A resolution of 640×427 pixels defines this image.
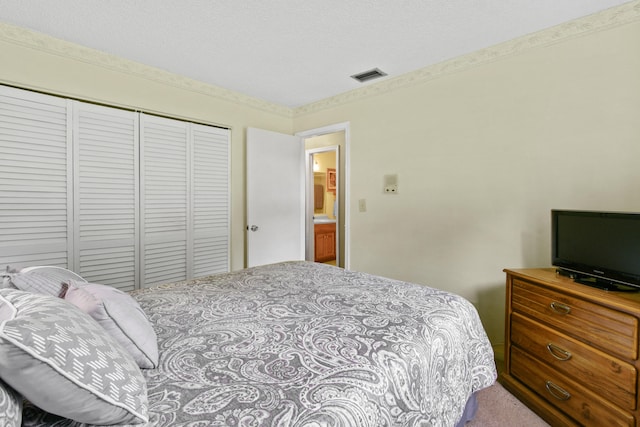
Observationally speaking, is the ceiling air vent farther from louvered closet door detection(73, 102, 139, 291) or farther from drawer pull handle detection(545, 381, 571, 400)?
drawer pull handle detection(545, 381, 571, 400)

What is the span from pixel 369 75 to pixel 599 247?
2.25 meters

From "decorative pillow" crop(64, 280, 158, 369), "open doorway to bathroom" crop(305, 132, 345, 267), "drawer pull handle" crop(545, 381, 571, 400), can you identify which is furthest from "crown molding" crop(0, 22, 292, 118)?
"drawer pull handle" crop(545, 381, 571, 400)

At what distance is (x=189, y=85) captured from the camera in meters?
3.06

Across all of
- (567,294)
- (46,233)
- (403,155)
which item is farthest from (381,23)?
(46,233)

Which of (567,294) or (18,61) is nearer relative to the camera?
(567,294)

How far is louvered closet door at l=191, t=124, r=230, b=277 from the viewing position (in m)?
3.18

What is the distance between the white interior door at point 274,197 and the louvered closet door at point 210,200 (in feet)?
0.87

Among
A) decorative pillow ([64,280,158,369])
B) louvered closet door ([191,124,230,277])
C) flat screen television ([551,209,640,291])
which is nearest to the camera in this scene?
decorative pillow ([64,280,158,369])

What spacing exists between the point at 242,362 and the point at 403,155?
251cm

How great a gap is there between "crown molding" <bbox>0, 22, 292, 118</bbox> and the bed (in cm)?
210

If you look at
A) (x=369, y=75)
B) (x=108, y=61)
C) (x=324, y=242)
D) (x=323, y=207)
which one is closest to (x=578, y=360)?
(x=369, y=75)

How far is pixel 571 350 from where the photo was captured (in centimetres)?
158

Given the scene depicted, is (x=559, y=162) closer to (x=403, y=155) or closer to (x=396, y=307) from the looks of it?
(x=403, y=155)

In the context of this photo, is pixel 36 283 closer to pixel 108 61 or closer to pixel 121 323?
pixel 121 323
